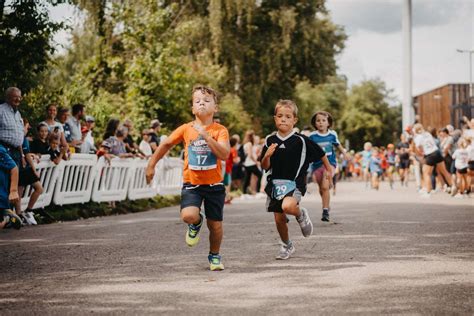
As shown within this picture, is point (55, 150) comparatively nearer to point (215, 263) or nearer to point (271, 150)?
point (271, 150)

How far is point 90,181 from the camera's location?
1531 cm

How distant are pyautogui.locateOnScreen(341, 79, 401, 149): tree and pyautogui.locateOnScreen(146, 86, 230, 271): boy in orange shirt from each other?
261 feet

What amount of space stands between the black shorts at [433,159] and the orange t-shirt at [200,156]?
1455 cm

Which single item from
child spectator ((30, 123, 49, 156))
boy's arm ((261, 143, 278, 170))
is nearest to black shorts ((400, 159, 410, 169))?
child spectator ((30, 123, 49, 156))

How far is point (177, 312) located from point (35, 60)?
11555 mm

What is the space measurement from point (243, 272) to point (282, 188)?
1396mm

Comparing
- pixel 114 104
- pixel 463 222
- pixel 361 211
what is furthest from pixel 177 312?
pixel 114 104

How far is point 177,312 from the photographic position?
203 inches

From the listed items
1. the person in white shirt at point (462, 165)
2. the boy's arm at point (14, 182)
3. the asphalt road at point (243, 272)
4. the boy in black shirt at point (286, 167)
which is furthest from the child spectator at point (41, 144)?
the person in white shirt at point (462, 165)

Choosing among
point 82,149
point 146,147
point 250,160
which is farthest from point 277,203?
point 250,160

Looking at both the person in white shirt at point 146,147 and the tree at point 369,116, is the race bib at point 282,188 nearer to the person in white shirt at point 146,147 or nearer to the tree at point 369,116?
the person in white shirt at point 146,147

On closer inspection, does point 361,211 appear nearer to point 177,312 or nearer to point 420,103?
point 177,312

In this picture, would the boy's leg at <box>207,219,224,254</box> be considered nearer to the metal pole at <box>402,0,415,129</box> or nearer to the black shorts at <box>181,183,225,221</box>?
the black shorts at <box>181,183,225,221</box>

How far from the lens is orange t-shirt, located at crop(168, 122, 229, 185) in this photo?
7102mm
